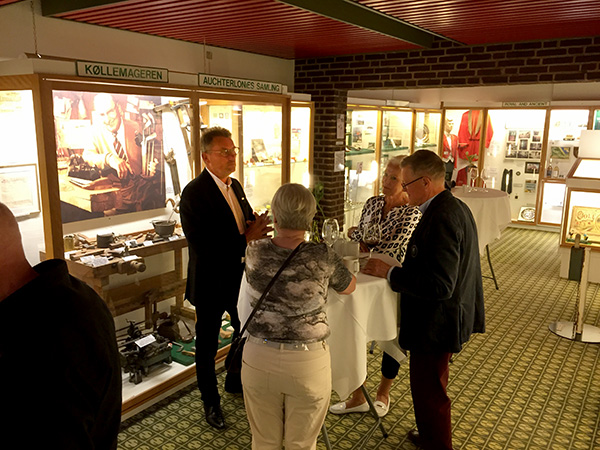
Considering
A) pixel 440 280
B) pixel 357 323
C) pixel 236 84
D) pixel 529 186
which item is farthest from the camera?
pixel 529 186

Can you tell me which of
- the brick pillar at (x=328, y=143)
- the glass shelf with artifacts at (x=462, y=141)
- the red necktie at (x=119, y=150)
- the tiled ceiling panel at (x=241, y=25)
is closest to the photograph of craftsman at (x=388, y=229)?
the tiled ceiling panel at (x=241, y=25)

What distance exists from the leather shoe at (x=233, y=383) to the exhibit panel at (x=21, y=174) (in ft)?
5.57

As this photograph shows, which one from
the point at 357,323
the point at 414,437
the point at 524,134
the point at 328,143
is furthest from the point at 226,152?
the point at 524,134

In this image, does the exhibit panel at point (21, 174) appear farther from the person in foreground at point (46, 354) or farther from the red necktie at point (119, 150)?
the person in foreground at point (46, 354)

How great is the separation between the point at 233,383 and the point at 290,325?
1.98 meters

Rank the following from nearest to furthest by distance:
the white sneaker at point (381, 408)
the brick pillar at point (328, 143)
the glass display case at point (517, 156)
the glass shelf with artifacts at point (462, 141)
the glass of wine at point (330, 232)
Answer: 1. the glass of wine at point (330, 232)
2. the white sneaker at point (381, 408)
3. the brick pillar at point (328, 143)
4. the glass display case at point (517, 156)
5. the glass shelf with artifacts at point (462, 141)

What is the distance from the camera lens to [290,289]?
2139 millimetres

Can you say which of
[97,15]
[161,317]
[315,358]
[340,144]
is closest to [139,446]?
[161,317]

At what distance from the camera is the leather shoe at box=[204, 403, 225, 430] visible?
3.47 metres

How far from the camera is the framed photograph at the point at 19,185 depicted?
333 cm

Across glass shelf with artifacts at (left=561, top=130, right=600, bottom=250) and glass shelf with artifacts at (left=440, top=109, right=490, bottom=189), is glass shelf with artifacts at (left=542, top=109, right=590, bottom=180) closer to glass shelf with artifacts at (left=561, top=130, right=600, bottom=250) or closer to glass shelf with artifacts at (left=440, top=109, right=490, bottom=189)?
glass shelf with artifacts at (left=440, top=109, right=490, bottom=189)

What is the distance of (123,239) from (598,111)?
9.30 m

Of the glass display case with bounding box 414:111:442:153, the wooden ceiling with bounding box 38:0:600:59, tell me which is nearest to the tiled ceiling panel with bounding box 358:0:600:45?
the wooden ceiling with bounding box 38:0:600:59

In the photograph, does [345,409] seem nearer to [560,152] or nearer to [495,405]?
[495,405]
